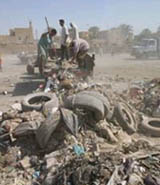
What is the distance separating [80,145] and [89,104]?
105 centimetres

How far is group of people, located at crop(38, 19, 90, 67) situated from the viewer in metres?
12.5

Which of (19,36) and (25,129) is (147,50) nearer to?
(25,129)

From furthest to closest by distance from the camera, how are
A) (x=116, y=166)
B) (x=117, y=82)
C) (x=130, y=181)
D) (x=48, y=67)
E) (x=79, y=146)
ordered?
(x=117, y=82) → (x=48, y=67) → (x=79, y=146) → (x=116, y=166) → (x=130, y=181)

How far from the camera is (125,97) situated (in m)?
9.44

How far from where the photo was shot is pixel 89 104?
21.4 ft

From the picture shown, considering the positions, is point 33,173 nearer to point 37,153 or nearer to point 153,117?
point 37,153

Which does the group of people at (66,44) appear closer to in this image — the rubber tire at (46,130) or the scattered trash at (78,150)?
the rubber tire at (46,130)

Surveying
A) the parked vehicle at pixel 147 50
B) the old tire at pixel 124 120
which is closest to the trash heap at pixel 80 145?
the old tire at pixel 124 120

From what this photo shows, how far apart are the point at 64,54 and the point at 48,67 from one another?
1165 millimetres

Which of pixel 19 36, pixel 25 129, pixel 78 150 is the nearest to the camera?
pixel 78 150

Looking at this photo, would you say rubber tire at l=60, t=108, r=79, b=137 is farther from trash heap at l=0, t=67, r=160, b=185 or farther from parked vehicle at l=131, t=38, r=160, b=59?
parked vehicle at l=131, t=38, r=160, b=59

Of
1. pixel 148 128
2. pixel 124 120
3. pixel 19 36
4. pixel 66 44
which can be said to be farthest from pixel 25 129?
pixel 19 36

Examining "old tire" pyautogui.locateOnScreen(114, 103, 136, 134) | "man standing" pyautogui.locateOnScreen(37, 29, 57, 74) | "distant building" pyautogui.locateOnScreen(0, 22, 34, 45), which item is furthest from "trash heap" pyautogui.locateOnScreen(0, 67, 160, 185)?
"distant building" pyautogui.locateOnScreen(0, 22, 34, 45)

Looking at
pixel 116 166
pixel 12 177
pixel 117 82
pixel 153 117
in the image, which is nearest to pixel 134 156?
pixel 116 166
